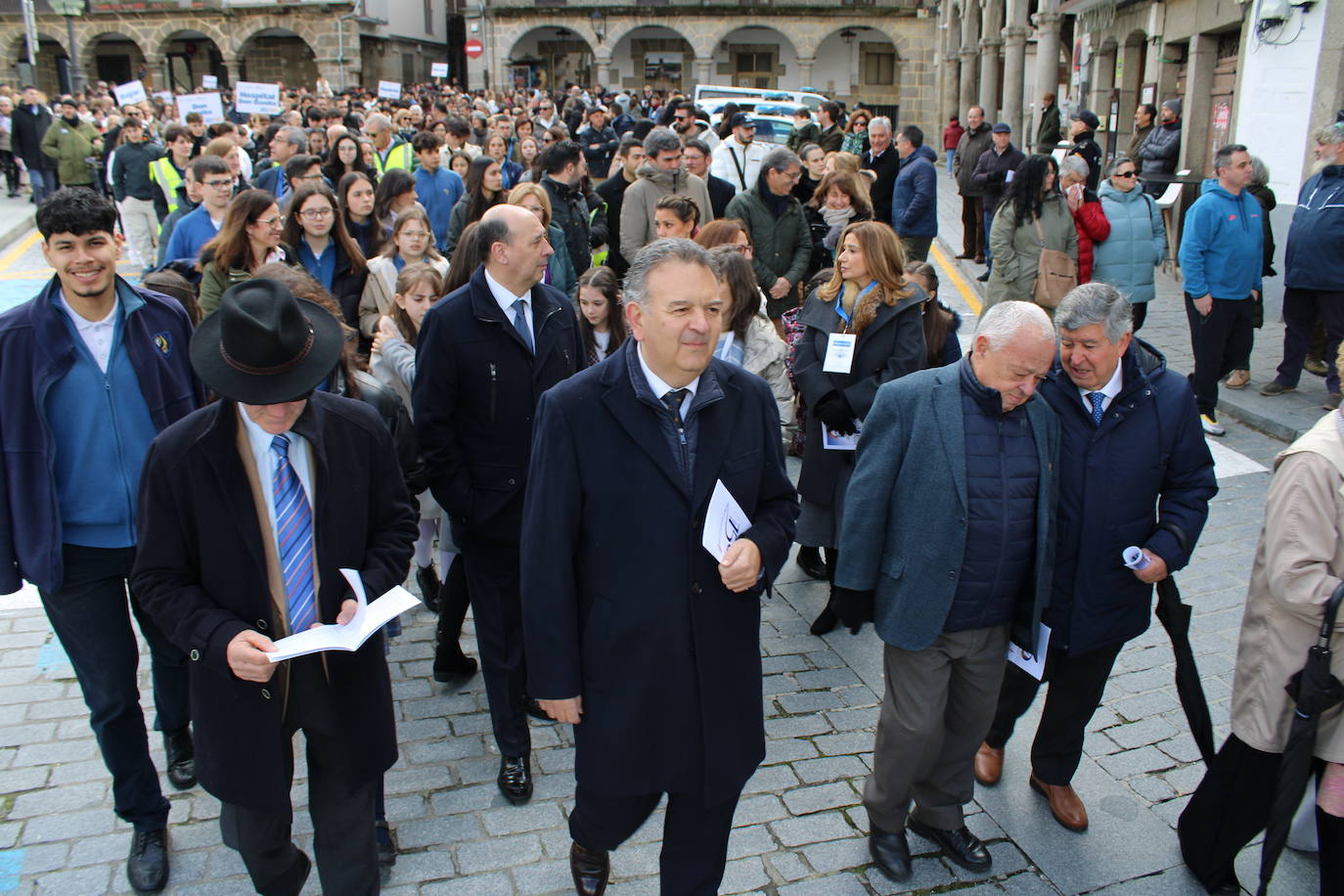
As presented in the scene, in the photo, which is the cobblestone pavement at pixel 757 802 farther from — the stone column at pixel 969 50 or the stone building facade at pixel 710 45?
the stone building facade at pixel 710 45

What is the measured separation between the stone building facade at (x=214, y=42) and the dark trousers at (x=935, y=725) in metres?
48.5

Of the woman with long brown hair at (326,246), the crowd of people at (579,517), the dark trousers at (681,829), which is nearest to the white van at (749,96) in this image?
the woman with long brown hair at (326,246)

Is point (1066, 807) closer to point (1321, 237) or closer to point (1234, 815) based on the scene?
point (1234, 815)

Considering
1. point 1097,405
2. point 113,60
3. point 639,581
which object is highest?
point 113,60

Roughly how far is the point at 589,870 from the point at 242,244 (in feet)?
12.3

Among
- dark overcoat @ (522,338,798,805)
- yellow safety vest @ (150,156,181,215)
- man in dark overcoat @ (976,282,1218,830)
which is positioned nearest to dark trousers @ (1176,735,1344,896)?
man in dark overcoat @ (976,282,1218,830)

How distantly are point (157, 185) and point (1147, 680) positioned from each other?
41.1 ft

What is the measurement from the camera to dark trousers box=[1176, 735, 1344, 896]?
3.32 m

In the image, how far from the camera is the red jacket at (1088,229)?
8.38 meters

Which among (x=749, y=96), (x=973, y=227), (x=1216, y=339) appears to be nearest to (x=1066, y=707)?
(x=1216, y=339)

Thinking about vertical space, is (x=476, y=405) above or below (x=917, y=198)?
below

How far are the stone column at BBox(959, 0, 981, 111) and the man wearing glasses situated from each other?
1152 inches

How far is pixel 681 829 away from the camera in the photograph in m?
3.12

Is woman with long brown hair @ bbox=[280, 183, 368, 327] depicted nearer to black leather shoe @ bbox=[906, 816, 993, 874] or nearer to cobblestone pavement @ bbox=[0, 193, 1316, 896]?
cobblestone pavement @ bbox=[0, 193, 1316, 896]
